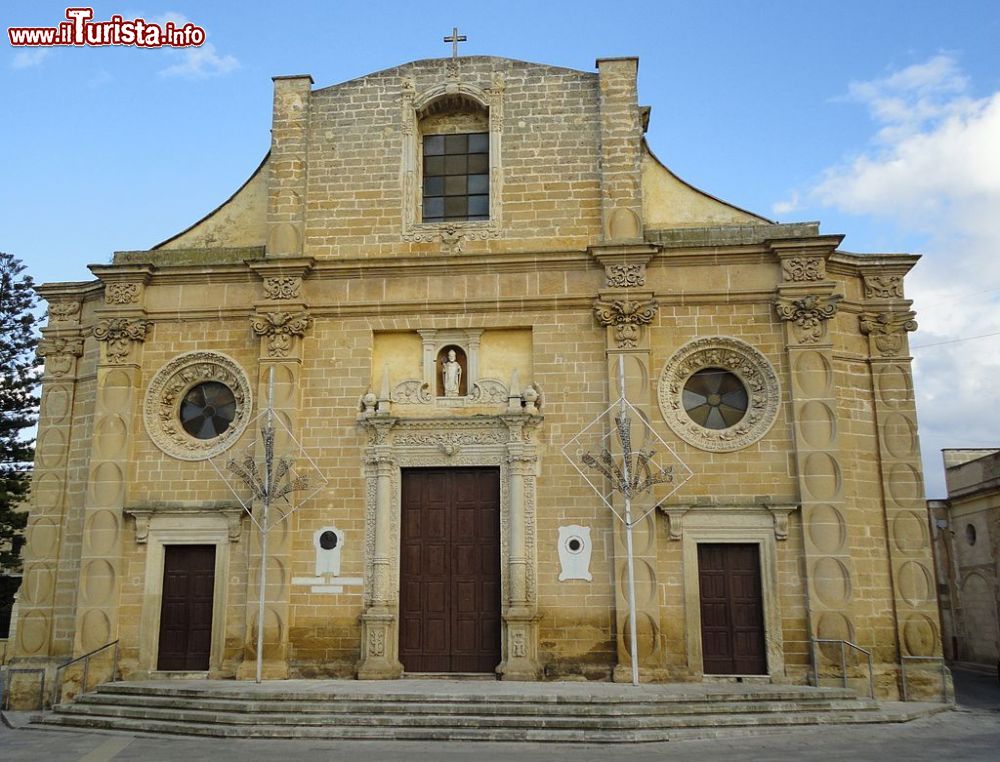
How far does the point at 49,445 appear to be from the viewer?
16531 mm

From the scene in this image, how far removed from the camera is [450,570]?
15203mm

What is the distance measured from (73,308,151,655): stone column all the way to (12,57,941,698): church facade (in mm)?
48

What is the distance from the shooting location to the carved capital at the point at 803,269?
50.3ft

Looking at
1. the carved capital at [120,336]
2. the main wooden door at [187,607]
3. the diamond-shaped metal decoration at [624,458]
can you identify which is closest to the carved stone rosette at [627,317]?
the diamond-shaped metal decoration at [624,458]

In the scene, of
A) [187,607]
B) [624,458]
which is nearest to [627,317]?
[624,458]

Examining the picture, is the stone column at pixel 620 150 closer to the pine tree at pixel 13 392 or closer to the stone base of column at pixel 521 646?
the stone base of column at pixel 521 646

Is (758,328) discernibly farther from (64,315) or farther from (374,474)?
(64,315)

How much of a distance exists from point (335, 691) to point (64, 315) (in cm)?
904

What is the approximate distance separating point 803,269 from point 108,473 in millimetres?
12166

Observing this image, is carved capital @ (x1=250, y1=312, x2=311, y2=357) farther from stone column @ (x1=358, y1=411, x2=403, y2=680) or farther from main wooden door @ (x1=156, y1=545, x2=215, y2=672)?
main wooden door @ (x1=156, y1=545, x2=215, y2=672)

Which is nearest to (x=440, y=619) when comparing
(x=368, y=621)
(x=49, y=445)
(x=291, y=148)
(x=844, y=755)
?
(x=368, y=621)

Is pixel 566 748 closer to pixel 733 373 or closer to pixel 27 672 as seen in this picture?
pixel 733 373

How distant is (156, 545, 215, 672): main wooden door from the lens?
15211mm

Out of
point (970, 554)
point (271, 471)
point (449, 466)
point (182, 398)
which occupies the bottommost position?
point (970, 554)
